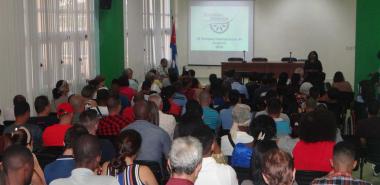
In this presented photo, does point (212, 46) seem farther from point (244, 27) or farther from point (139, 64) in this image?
point (139, 64)

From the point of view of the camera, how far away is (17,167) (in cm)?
387

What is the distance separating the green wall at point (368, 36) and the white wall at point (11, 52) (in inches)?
306

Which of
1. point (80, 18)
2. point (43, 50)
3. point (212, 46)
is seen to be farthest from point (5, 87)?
point (212, 46)

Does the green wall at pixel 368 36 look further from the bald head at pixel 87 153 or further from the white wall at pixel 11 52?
the bald head at pixel 87 153

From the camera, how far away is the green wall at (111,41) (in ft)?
47.8

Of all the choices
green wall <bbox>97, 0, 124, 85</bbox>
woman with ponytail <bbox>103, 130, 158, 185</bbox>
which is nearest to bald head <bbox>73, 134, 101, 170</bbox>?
woman with ponytail <bbox>103, 130, 158, 185</bbox>

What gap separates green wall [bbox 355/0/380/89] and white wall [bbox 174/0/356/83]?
6.24 m

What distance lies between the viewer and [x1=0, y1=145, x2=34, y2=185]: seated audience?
12.7 ft

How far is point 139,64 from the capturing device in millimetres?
16547

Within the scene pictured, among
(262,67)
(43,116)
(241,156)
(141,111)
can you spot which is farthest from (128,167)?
(262,67)

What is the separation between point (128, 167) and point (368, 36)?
11.0 meters

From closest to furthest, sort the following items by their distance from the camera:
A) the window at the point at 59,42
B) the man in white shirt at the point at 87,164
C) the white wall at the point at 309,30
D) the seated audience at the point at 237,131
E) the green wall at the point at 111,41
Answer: the man in white shirt at the point at 87,164
the seated audience at the point at 237,131
the window at the point at 59,42
the green wall at the point at 111,41
the white wall at the point at 309,30

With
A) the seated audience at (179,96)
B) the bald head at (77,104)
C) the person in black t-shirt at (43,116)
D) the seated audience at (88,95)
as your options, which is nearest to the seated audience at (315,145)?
the bald head at (77,104)

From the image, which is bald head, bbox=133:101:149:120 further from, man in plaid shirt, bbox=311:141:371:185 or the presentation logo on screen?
the presentation logo on screen
